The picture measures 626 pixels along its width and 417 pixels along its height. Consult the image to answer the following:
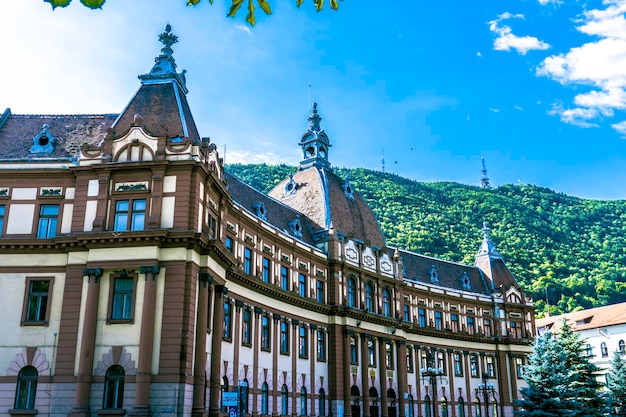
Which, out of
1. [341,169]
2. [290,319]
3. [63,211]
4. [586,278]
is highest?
[341,169]

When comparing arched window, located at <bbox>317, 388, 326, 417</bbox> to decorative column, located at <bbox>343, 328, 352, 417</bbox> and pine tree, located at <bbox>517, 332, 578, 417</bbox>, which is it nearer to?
decorative column, located at <bbox>343, 328, 352, 417</bbox>

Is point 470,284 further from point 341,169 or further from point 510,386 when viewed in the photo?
point 341,169

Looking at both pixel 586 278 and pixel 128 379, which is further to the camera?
pixel 586 278

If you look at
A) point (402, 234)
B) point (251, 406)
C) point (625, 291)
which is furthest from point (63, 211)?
point (625, 291)

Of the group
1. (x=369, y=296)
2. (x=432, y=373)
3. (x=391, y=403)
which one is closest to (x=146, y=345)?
(x=432, y=373)

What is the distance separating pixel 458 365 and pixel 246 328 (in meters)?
32.1

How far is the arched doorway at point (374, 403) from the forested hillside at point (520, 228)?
183 ft

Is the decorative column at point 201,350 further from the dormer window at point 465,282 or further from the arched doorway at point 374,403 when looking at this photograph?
the dormer window at point 465,282

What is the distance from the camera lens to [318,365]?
48.0 m

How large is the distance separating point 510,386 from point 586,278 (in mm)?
62517

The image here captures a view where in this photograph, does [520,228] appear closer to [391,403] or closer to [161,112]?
[391,403]

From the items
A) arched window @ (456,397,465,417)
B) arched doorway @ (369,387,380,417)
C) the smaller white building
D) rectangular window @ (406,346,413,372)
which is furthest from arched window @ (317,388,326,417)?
the smaller white building

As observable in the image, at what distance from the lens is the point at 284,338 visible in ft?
147

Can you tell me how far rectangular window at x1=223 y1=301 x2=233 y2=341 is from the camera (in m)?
37.3
